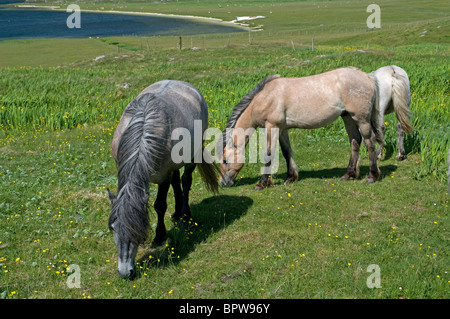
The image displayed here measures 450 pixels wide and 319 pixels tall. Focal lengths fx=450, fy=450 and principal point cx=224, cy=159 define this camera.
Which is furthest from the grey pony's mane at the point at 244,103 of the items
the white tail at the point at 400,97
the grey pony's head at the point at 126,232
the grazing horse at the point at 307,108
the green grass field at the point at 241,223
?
the grey pony's head at the point at 126,232

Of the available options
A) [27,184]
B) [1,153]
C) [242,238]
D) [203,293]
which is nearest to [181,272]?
[203,293]

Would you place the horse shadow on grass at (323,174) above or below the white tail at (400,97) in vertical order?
below

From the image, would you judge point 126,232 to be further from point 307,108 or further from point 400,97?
point 400,97

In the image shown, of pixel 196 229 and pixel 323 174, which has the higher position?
pixel 323 174

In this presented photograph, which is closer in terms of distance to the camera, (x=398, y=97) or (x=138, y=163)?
(x=138, y=163)

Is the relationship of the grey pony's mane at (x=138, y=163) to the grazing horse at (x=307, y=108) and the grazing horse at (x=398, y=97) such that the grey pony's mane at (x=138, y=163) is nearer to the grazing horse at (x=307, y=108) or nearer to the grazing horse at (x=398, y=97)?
the grazing horse at (x=307, y=108)

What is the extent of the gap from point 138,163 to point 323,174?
5844mm

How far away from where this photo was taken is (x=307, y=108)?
9883 mm

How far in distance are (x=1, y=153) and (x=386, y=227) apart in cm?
1033

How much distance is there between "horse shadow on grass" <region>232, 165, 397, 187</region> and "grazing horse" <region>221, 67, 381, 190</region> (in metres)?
0.39

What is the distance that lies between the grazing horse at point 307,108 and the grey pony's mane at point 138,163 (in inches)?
133

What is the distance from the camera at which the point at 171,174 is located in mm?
7348

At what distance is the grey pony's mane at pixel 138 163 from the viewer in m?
5.88

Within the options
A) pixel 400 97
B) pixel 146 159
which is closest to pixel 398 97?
pixel 400 97
